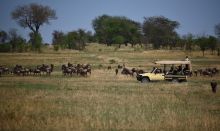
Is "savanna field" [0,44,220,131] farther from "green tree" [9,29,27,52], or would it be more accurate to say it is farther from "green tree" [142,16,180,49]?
"green tree" [142,16,180,49]

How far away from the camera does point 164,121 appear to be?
18.5 meters

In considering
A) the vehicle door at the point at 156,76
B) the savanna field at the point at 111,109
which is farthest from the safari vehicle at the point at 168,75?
the savanna field at the point at 111,109

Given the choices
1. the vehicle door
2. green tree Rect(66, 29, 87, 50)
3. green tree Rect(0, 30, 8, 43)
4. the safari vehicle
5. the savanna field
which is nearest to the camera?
the savanna field

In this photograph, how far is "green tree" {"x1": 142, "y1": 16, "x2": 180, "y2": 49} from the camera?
440 feet

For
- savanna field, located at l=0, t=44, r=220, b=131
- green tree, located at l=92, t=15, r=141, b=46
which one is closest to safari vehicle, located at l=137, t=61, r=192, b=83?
savanna field, located at l=0, t=44, r=220, b=131

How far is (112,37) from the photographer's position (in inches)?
5531

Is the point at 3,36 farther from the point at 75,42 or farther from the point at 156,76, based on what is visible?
the point at 156,76

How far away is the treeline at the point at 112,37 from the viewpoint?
105 m

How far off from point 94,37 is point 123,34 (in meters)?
18.0

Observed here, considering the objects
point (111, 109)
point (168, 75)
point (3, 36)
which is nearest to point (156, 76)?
point (168, 75)

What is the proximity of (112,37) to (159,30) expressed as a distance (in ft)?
48.0

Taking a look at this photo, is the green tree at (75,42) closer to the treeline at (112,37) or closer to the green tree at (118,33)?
the treeline at (112,37)

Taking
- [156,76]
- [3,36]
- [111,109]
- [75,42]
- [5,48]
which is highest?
[3,36]

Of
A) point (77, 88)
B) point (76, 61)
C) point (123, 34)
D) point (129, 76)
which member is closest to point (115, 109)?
point (77, 88)
